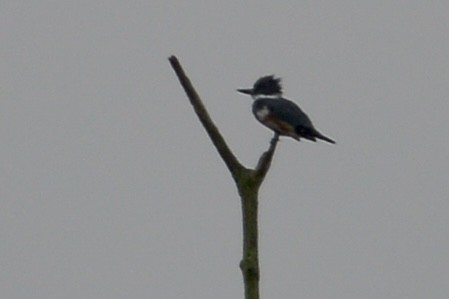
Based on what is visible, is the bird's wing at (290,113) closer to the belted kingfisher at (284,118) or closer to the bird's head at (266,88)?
the belted kingfisher at (284,118)

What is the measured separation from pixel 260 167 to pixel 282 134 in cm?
255

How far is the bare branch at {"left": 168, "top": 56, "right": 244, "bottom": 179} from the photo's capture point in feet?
13.9

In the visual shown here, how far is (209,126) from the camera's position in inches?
168

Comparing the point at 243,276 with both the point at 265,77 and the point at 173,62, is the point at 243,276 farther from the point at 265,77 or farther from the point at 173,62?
the point at 265,77

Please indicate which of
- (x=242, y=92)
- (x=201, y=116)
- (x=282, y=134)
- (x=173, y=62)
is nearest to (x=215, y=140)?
(x=201, y=116)

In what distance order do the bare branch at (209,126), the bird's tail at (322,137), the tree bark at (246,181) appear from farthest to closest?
the bird's tail at (322,137) < the bare branch at (209,126) < the tree bark at (246,181)

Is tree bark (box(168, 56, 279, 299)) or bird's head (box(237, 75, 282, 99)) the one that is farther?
bird's head (box(237, 75, 282, 99))

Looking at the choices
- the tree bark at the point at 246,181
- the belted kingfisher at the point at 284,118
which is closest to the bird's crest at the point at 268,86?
the belted kingfisher at the point at 284,118

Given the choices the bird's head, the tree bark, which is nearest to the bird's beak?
the bird's head

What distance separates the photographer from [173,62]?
4.41 meters

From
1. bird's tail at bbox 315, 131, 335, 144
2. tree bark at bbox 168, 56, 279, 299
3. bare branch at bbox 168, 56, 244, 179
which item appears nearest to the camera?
tree bark at bbox 168, 56, 279, 299

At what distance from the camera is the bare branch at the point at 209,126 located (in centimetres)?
423

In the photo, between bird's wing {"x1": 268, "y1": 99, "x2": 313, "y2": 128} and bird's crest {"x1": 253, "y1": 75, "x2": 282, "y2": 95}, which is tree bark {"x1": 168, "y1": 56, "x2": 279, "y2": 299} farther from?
bird's crest {"x1": 253, "y1": 75, "x2": 282, "y2": 95}

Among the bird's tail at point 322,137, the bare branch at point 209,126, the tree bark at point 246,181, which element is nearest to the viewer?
the tree bark at point 246,181
